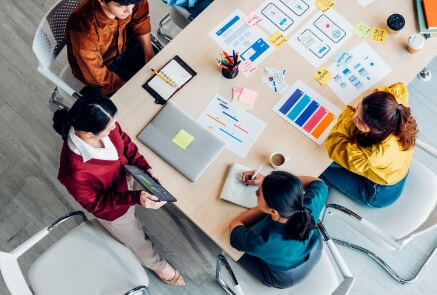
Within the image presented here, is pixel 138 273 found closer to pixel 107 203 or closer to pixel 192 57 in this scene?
pixel 107 203

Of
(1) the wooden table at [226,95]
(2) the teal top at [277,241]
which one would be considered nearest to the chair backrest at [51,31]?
(1) the wooden table at [226,95]

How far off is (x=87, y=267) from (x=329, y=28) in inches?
68.6

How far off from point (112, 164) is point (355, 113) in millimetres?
1144

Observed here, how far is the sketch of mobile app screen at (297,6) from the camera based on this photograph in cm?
253

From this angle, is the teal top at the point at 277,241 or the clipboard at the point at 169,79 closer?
the teal top at the point at 277,241

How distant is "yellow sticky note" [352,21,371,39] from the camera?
2.49 m

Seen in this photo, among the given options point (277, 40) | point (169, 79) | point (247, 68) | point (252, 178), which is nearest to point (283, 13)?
point (277, 40)

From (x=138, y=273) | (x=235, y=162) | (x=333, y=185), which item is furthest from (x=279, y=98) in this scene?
(x=138, y=273)

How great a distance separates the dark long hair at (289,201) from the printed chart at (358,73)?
0.73 metres

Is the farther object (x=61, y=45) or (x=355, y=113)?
(x=61, y=45)

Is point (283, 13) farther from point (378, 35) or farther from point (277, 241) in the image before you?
point (277, 241)

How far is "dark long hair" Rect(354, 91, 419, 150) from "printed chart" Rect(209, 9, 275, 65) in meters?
0.61

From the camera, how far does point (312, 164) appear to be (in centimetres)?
231

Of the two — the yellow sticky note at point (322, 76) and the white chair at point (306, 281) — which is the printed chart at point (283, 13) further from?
the white chair at point (306, 281)
